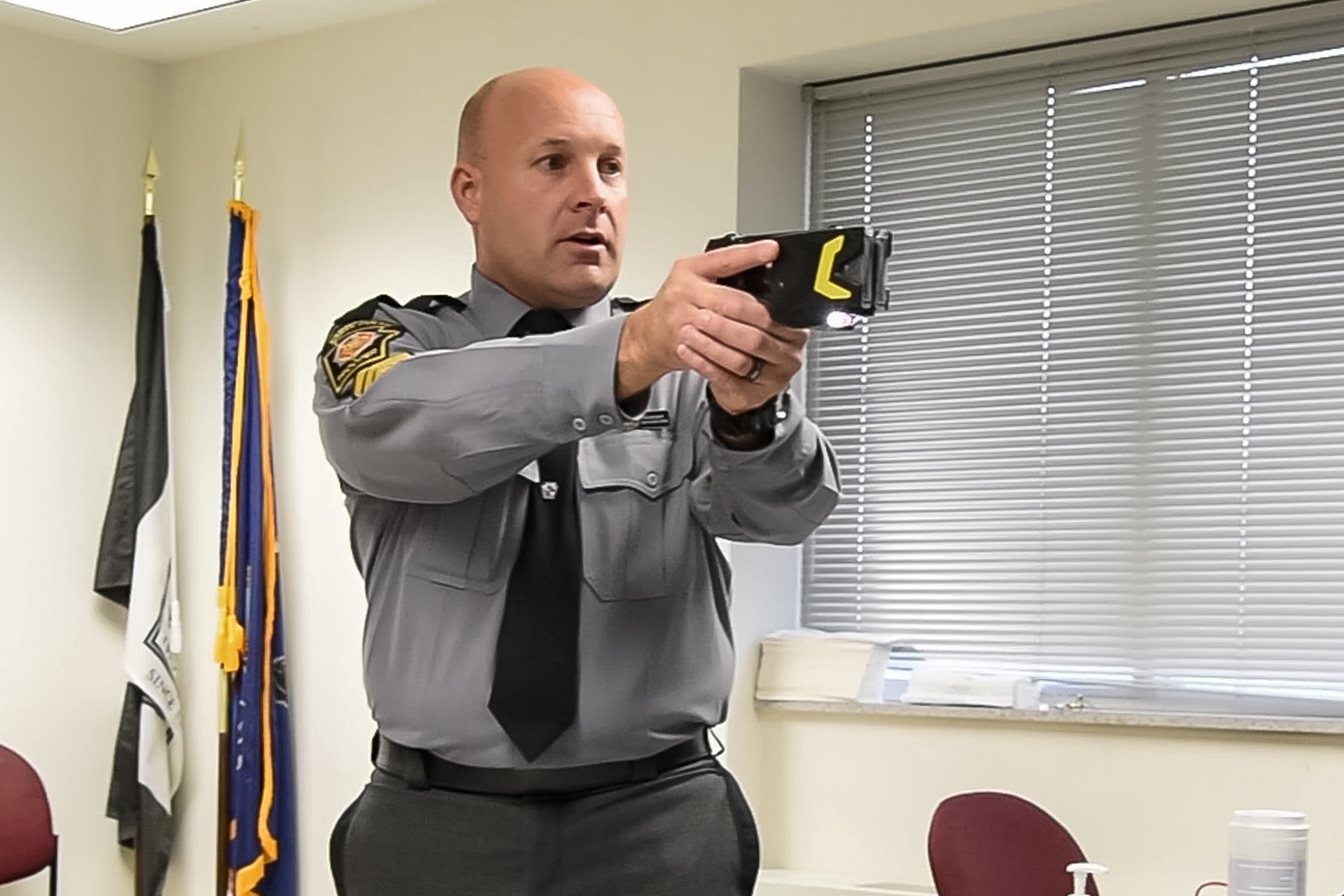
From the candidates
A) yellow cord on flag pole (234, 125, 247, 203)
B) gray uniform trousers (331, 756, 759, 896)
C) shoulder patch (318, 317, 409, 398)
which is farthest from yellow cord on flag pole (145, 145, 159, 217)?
gray uniform trousers (331, 756, 759, 896)

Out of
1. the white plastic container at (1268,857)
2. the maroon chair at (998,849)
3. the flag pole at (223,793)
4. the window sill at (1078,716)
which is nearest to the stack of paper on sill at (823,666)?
the window sill at (1078,716)

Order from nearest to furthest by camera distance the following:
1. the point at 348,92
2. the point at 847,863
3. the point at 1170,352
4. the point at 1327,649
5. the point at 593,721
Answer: the point at 593,721 → the point at 1327,649 → the point at 1170,352 → the point at 847,863 → the point at 348,92

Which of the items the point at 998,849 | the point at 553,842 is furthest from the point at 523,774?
the point at 998,849

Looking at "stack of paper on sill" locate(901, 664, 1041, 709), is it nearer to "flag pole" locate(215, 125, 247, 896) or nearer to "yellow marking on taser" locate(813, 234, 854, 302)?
"flag pole" locate(215, 125, 247, 896)

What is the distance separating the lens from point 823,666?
405 cm

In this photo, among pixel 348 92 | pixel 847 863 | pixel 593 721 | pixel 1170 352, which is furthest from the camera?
pixel 348 92

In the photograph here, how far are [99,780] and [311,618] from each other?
2.76ft

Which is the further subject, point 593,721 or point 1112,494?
point 1112,494

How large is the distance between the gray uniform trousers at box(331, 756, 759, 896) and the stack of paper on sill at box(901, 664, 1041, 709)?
217 cm

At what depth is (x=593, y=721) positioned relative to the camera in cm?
165

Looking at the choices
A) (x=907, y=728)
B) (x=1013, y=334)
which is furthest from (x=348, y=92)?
(x=907, y=728)

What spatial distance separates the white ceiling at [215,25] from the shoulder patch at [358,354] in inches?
124

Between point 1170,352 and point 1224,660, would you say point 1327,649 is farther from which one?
point 1170,352

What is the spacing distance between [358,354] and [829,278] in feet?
1.71
